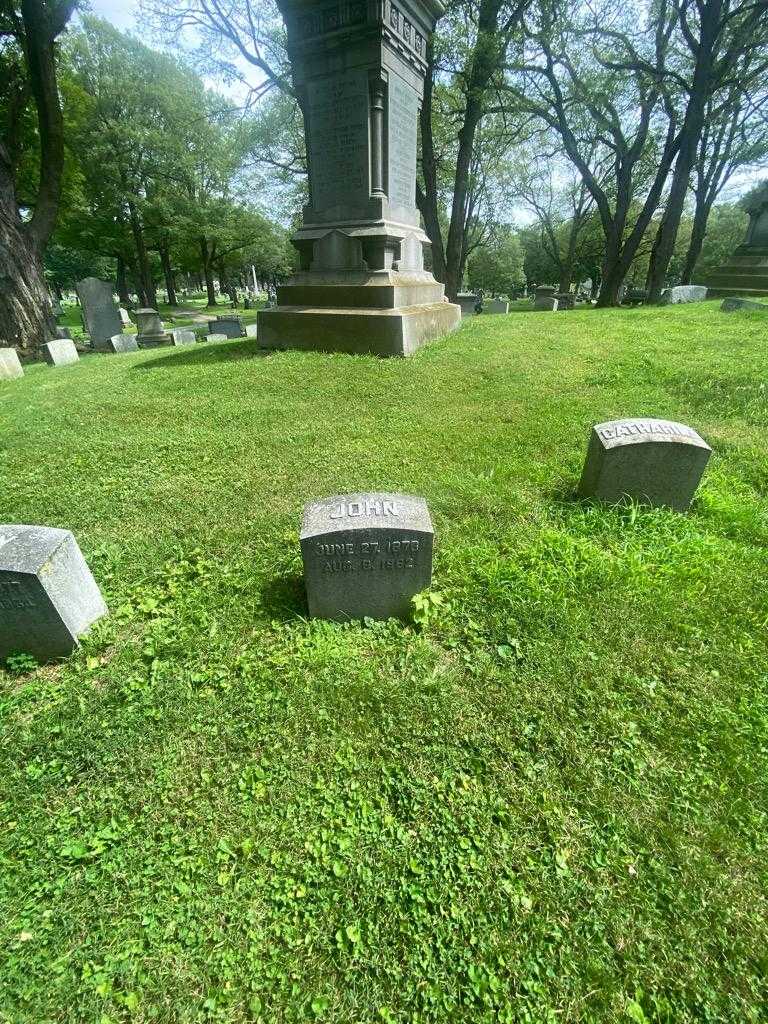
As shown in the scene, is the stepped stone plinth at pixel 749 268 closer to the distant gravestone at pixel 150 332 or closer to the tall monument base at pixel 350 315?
the tall monument base at pixel 350 315

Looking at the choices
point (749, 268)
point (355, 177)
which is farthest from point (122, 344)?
→ point (749, 268)

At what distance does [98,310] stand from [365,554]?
17177 mm

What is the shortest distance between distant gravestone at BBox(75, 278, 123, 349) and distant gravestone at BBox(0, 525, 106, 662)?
15.6 m

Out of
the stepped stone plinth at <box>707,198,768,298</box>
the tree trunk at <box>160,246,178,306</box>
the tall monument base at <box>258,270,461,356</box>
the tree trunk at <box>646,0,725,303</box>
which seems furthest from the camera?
the tree trunk at <box>160,246,178,306</box>

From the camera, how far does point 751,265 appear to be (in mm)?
15766

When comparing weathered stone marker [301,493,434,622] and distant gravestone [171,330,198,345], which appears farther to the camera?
distant gravestone [171,330,198,345]

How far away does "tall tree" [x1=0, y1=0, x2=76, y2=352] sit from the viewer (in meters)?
10.8

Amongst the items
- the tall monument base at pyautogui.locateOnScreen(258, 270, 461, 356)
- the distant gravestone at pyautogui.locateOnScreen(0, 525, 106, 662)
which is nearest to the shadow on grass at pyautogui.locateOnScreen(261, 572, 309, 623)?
the distant gravestone at pyautogui.locateOnScreen(0, 525, 106, 662)

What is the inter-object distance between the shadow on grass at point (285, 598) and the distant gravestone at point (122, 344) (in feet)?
46.6

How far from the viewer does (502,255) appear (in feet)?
150

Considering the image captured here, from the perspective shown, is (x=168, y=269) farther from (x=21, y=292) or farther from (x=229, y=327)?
(x=21, y=292)

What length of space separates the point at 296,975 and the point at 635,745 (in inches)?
63.0

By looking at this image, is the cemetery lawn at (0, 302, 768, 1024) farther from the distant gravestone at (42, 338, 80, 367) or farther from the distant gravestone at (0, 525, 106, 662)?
the distant gravestone at (42, 338, 80, 367)

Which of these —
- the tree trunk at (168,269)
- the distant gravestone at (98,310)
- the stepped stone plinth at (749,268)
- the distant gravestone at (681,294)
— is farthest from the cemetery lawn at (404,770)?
the tree trunk at (168,269)
